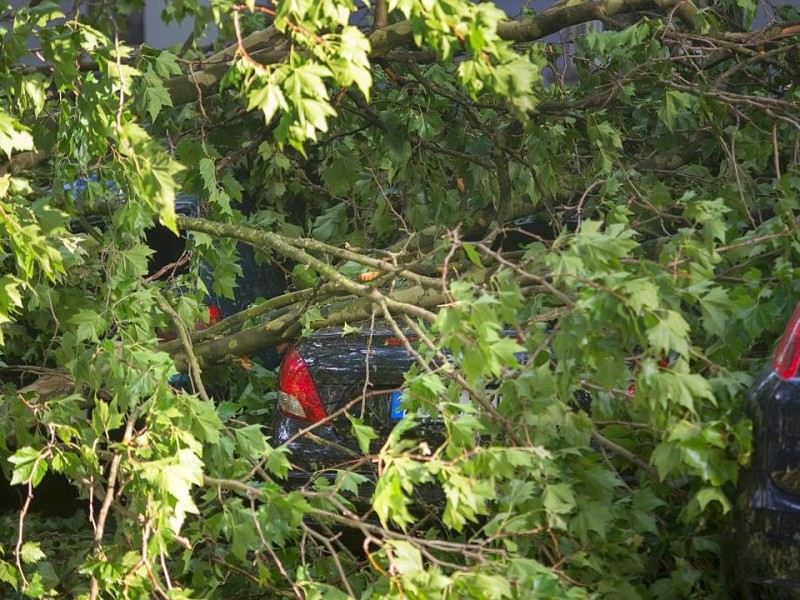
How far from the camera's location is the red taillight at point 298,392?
5.79m

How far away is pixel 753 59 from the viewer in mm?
5711

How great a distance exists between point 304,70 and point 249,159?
391cm

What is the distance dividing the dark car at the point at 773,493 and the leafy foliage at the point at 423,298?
0.08 m

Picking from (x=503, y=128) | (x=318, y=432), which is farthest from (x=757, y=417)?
(x=503, y=128)

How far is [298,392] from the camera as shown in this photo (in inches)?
229

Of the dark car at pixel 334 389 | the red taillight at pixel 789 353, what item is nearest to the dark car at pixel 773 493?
the red taillight at pixel 789 353

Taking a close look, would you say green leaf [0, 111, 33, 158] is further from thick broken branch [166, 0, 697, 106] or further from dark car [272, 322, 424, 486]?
dark car [272, 322, 424, 486]

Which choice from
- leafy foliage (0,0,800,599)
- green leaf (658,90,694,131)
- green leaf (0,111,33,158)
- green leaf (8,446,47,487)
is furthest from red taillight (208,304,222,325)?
green leaf (0,111,33,158)

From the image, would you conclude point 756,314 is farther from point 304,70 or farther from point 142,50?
point 142,50

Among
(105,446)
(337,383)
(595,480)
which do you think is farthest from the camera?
(337,383)

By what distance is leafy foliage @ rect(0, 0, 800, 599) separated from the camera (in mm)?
3572

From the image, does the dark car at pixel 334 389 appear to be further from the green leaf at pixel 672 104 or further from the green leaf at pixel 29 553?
the green leaf at pixel 672 104

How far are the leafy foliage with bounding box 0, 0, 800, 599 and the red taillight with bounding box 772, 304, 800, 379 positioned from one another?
0.65 ft

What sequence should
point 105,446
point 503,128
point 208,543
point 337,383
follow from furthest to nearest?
point 503,128, point 337,383, point 105,446, point 208,543
